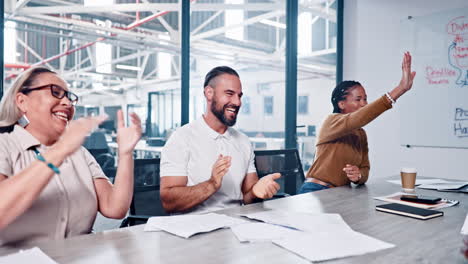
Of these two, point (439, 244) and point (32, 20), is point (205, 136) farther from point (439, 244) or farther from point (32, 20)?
point (32, 20)

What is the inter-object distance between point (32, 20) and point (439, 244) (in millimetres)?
5493

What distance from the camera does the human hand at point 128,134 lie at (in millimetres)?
1312

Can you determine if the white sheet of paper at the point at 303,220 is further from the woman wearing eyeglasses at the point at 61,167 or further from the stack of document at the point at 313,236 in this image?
the woman wearing eyeglasses at the point at 61,167

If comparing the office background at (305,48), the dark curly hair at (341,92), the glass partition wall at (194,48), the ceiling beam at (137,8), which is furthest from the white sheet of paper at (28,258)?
the ceiling beam at (137,8)

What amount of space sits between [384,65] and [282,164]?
6.77ft

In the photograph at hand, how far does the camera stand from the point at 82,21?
5.49 metres

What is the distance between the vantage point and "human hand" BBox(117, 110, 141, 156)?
1.31 meters

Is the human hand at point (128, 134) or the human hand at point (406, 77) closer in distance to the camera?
the human hand at point (128, 134)

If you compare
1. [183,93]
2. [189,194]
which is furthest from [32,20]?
[189,194]

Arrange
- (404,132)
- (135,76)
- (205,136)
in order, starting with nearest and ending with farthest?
1. (205,136)
2. (404,132)
3. (135,76)

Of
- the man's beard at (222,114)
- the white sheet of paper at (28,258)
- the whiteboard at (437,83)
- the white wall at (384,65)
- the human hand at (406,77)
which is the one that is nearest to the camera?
the white sheet of paper at (28,258)

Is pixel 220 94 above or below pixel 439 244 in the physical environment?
above

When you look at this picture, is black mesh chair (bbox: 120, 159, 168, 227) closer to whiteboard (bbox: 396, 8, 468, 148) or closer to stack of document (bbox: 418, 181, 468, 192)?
stack of document (bbox: 418, 181, 468, 192)

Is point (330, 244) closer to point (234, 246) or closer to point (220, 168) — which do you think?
point (234, 246)
